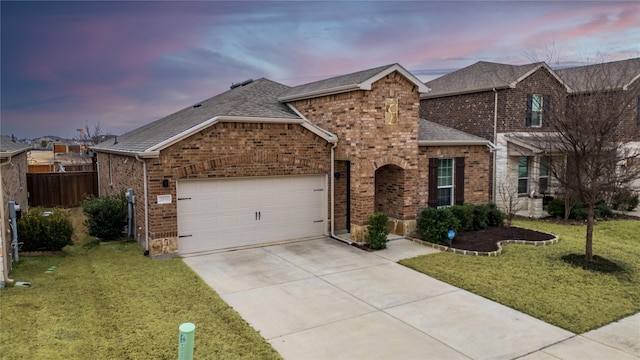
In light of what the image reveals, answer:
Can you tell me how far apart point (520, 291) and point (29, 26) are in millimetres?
13710

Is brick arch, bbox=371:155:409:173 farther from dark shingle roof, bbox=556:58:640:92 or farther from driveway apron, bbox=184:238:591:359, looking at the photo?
dark shingle roof, bbox=556:58:640:92

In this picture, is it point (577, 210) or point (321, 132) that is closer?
point (321, 132)

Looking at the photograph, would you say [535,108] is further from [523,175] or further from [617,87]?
[617,87]

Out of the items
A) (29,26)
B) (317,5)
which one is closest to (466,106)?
(317,5)

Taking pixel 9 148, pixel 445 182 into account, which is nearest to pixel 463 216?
pixel 445 182

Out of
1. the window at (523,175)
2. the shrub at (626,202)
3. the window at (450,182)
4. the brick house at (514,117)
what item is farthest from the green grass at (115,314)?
the shrub at (626,202)

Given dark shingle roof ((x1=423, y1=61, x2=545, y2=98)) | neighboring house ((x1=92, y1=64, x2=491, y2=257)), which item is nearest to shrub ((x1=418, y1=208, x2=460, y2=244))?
neighboring house ((x1=92, y1=64, x2=491, y2=257))

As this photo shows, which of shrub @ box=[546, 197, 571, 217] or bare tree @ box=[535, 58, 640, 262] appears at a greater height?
bare tree @ box=[535, 58, 640, 262]

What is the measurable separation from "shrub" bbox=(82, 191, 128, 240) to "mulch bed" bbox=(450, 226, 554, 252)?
9.54 meters

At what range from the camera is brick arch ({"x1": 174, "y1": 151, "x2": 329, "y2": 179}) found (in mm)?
10578

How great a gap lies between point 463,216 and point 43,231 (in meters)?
11.9

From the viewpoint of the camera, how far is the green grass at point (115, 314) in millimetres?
5609

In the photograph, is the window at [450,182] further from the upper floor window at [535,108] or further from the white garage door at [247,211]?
the upper floor window at [535,108]

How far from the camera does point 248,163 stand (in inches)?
448
